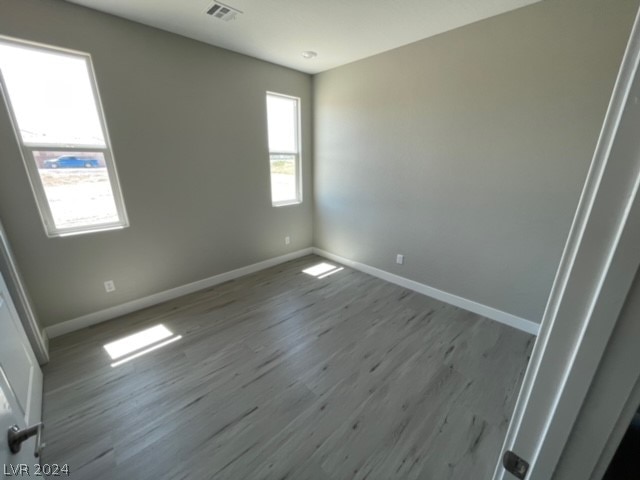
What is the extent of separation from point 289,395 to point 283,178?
289 centimetres

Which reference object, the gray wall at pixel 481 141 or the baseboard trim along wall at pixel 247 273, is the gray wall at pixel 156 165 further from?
the gray wall at pixel 481 141

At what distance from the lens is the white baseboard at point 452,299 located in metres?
2.42

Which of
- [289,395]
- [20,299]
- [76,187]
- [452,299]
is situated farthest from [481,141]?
[20,299]

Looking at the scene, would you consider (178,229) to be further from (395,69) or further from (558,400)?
(558,400)

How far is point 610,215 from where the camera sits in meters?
0.38

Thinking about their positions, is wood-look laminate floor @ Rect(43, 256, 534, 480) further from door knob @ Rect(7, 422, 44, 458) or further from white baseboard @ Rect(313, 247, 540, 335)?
door knob @ Rect(7, 422, 44, 458)

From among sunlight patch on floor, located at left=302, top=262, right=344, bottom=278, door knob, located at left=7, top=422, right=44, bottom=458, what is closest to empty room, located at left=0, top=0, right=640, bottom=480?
door knob, located at left=7, top=422, right=44, bottom=458

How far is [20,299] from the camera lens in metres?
1.88

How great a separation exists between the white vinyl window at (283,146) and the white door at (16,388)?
2.71 metres

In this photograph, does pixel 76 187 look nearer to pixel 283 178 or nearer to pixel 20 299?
pixel 20 299

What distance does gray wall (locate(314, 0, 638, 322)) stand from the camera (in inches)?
74.7

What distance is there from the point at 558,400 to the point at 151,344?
2653mm

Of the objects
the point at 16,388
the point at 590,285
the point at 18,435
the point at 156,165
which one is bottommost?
the point at 16,388

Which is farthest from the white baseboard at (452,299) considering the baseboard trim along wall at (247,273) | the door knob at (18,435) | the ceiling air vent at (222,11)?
the ceiling air vent at (222,11)
